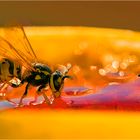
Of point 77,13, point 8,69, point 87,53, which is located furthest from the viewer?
point 77,13

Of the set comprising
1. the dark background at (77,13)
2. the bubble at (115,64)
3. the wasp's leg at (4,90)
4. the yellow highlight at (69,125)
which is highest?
the dark background at (77,13)

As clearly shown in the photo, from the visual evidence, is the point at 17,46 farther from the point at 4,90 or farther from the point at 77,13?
the point at 77,13

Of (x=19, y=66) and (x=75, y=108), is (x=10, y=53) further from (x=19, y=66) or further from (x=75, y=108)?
(x=75, y=108)

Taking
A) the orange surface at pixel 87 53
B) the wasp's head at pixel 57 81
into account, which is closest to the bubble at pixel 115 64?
the orange surface at pixel 87 53

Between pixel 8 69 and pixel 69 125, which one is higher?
pixel 8 69

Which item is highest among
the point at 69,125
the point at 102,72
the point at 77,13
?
the point at 77,13

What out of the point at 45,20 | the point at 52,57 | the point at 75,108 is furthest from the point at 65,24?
the point at 75,108

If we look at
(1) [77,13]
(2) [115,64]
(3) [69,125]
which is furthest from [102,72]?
(1) [77,13]

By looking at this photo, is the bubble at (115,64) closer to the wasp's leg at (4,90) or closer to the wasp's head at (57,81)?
the wasp's head at (57,81)
